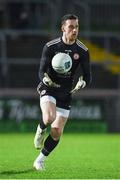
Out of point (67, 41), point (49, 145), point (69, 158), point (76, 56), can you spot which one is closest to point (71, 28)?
point (67, 41)

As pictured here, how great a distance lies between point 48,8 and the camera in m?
24.4

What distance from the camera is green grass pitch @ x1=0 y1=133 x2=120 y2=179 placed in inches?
406

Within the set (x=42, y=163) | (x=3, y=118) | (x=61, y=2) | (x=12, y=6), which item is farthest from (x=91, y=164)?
(x=12, y=6)

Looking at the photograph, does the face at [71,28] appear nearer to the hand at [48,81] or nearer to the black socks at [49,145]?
the hand at [48,81]

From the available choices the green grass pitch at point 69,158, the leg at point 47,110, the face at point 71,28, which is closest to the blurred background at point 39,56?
the green grass pitch at point 69,158

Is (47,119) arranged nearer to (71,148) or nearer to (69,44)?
(69,44)

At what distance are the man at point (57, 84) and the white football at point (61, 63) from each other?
0.07m

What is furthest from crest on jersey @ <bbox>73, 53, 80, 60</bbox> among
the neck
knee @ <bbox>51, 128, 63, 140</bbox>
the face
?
knee @ <bbox>51, 128, 63, 140</bbox>

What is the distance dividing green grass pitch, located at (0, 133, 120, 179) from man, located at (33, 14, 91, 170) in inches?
18.9

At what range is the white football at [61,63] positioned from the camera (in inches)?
423

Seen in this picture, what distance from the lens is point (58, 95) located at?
36.0 ft

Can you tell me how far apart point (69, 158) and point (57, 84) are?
3.11 m

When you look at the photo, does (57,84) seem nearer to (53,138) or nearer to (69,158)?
(53,138)

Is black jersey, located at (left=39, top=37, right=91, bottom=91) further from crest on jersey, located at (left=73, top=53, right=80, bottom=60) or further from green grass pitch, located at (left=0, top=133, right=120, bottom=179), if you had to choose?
green grass pitch, located at (left=0, top=133, right=120, bottom=179)
